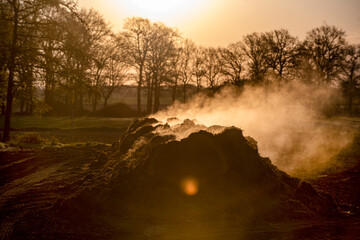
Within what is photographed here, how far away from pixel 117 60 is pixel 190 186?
31.6 metres

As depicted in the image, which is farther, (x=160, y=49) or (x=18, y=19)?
(x=160, y=49)

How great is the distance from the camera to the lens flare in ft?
23.6

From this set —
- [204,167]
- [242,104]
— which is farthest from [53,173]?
[242,104]

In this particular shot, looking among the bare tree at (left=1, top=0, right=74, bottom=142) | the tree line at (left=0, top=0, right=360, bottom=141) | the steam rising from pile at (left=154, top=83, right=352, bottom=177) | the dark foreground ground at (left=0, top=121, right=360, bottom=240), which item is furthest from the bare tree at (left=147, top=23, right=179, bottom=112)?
the dark foreground ground at (left=0, top=121, right=360, bottom=240)

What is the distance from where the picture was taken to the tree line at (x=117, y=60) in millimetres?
16453

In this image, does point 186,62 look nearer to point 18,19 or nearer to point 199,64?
point 199,64

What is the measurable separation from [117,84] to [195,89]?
1393 centimetres

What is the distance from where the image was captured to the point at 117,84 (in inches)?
2047

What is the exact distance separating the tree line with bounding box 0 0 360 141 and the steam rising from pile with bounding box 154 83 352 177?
3642 millimetres

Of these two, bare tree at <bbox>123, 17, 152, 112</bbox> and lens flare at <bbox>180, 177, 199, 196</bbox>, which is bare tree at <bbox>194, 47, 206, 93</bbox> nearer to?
bare tree at <bbox>123, 17, 152, 112</bbox>

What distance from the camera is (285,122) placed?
27359 millimetres

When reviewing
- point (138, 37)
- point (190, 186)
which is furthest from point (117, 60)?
point (190, 186)

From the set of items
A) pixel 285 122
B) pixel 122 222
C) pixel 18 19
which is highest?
pixel 18 19

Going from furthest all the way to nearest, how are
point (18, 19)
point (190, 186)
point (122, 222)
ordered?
point (18, 19), point (190, 186), point (122, 222)
